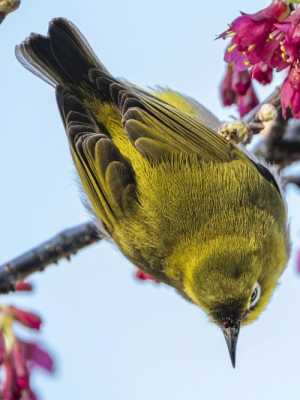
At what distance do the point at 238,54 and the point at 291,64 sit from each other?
478 millimetres

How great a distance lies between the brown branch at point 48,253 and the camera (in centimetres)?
451

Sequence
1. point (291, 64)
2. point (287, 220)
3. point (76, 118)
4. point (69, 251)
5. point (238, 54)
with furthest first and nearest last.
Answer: point (287, 220) < point (76, 118) < point (69, 251) < point (238, 54) < point (291, 64)

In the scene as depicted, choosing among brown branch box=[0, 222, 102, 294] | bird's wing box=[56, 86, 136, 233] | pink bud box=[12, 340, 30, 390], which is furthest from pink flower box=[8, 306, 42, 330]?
bird's wing box=[56, 86, 136, 233]

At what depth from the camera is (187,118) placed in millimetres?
5188

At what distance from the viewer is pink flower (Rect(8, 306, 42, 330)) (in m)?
3.72

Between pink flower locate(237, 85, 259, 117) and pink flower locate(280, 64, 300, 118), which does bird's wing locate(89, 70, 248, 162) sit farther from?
pink flower locate(280, 64, 300, 118)

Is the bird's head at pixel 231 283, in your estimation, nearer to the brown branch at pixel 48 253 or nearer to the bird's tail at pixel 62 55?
the brown branch at pixel 48 253

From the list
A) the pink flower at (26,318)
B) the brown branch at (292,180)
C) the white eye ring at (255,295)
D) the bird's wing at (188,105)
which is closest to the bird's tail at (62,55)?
the bird's wing at (188,105)

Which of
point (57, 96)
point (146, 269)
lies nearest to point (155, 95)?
point (57, 96)

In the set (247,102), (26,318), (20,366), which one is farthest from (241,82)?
(20,366)

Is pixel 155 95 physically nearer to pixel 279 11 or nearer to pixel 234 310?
pixel 234 310

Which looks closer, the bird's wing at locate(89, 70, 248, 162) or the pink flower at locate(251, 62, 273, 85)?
the pink flower at locate(251, 62, 273, 85)

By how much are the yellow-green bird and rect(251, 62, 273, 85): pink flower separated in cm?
139

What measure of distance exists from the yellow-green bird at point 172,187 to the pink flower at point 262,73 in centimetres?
139
